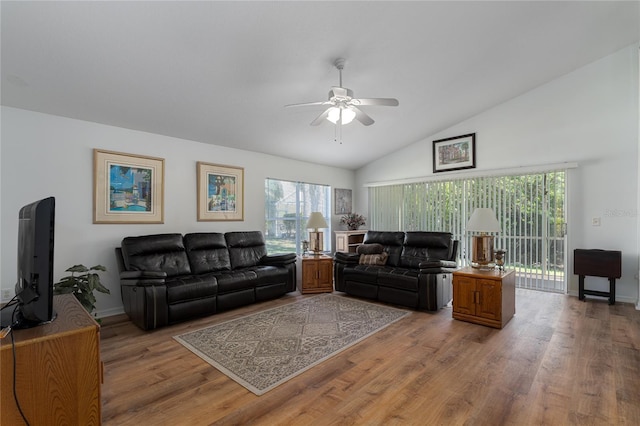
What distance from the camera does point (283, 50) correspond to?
298 centimetres

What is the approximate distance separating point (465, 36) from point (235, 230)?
14.2 ft

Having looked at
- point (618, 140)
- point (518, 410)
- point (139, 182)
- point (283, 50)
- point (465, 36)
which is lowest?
point (518, 410)

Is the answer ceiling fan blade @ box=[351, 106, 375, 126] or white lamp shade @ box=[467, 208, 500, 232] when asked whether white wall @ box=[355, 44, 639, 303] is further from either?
ceiling fan blade @ box=[351, 106, 375, 126]

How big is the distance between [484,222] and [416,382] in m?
2.16

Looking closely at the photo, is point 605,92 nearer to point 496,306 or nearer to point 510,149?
point 510,149

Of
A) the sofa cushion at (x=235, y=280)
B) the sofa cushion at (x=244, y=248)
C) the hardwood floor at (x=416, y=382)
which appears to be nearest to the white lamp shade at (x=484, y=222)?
the hardwood floor at (x=416, y=382)

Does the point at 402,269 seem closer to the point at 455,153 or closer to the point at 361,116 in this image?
the point at 361,116

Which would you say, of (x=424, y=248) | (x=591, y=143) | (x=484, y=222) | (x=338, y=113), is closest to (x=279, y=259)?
(x=424, y=248)

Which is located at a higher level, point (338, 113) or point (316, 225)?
point (338, 113)

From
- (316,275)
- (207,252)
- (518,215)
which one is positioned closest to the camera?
(207,252)

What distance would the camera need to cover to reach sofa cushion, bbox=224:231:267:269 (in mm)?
4677

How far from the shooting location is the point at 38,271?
133 centimetres

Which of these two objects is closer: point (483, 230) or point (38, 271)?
point (38, 271)

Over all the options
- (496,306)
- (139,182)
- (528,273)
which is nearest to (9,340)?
(139,182)
